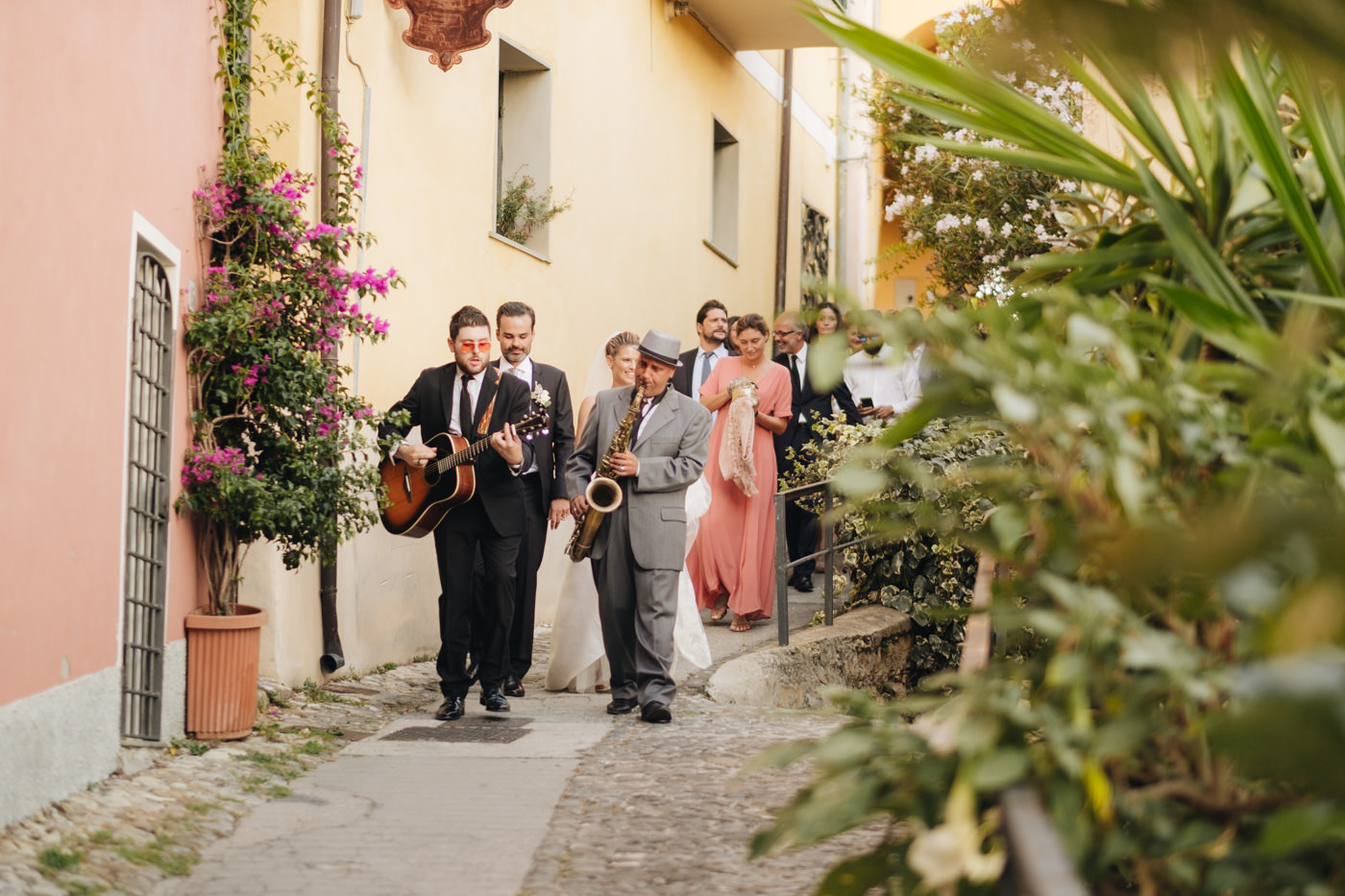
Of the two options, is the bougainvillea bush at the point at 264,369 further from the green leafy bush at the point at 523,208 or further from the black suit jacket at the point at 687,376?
the black suit jacket at the point at 687,376

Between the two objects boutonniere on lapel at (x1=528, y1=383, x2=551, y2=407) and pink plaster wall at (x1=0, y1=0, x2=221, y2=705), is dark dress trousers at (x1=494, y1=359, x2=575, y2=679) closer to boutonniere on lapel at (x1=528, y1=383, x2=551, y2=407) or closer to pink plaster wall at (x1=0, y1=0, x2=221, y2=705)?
boutonniere on lapel at (x1=528, y1=383, x2=551, y2=407)

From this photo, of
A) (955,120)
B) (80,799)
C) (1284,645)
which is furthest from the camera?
(80,799)

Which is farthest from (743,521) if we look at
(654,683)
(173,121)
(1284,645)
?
(1284,645)

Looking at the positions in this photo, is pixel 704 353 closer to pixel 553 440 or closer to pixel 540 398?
pixel 553 440

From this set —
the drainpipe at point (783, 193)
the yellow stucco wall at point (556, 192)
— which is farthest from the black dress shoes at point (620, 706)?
the drainpipe at point (783, 193)

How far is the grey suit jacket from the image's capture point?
703 cm

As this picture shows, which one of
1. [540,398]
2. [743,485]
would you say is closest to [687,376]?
[743,485]

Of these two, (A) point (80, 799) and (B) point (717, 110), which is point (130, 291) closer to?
(A) point (80, 799)

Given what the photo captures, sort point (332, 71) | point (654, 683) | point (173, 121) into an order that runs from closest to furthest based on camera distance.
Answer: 1. point (173, 121)
2. point (654, 683)
3. point (332, 71)

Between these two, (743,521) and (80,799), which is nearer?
(80,799)

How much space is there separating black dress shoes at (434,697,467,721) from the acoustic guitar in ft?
2.67

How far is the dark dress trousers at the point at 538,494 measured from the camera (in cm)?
750

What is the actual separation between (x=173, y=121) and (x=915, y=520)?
4977 mm

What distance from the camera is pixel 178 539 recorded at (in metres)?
6.14
